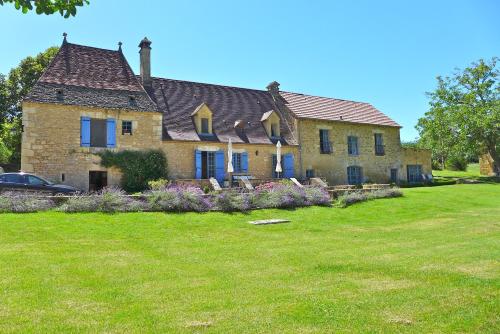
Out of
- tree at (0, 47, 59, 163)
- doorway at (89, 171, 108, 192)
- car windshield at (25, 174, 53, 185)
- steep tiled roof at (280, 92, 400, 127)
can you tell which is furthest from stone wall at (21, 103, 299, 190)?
tree at (0, 47, 59, 163)

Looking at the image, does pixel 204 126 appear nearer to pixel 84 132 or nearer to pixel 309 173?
pixel 84 132

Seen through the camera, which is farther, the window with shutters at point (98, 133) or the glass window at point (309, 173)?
the glass window at point (309, 173)

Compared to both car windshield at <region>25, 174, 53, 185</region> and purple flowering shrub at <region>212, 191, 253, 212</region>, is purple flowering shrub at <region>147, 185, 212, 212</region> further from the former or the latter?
car windshield at <region>25, 174, 53, 185</region>

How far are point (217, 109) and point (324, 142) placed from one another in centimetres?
721

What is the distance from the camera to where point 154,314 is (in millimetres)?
4504

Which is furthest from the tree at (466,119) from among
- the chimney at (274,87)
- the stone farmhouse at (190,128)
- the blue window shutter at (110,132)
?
the blue window shutter at (110,132)

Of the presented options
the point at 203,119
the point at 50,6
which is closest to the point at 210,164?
the point at 203,119

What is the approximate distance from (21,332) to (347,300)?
353 centimetres

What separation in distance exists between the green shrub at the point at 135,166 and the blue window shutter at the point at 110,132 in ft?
1.39

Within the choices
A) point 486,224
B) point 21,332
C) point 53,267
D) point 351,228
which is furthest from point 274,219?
point 21,332

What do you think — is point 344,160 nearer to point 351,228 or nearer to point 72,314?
point 351,228

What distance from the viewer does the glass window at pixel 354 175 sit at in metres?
27.1

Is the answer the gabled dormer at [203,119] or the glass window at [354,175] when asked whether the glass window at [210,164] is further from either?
the glass window at [354,175]

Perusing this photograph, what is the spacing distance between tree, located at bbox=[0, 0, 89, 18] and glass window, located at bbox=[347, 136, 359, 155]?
24591mm
